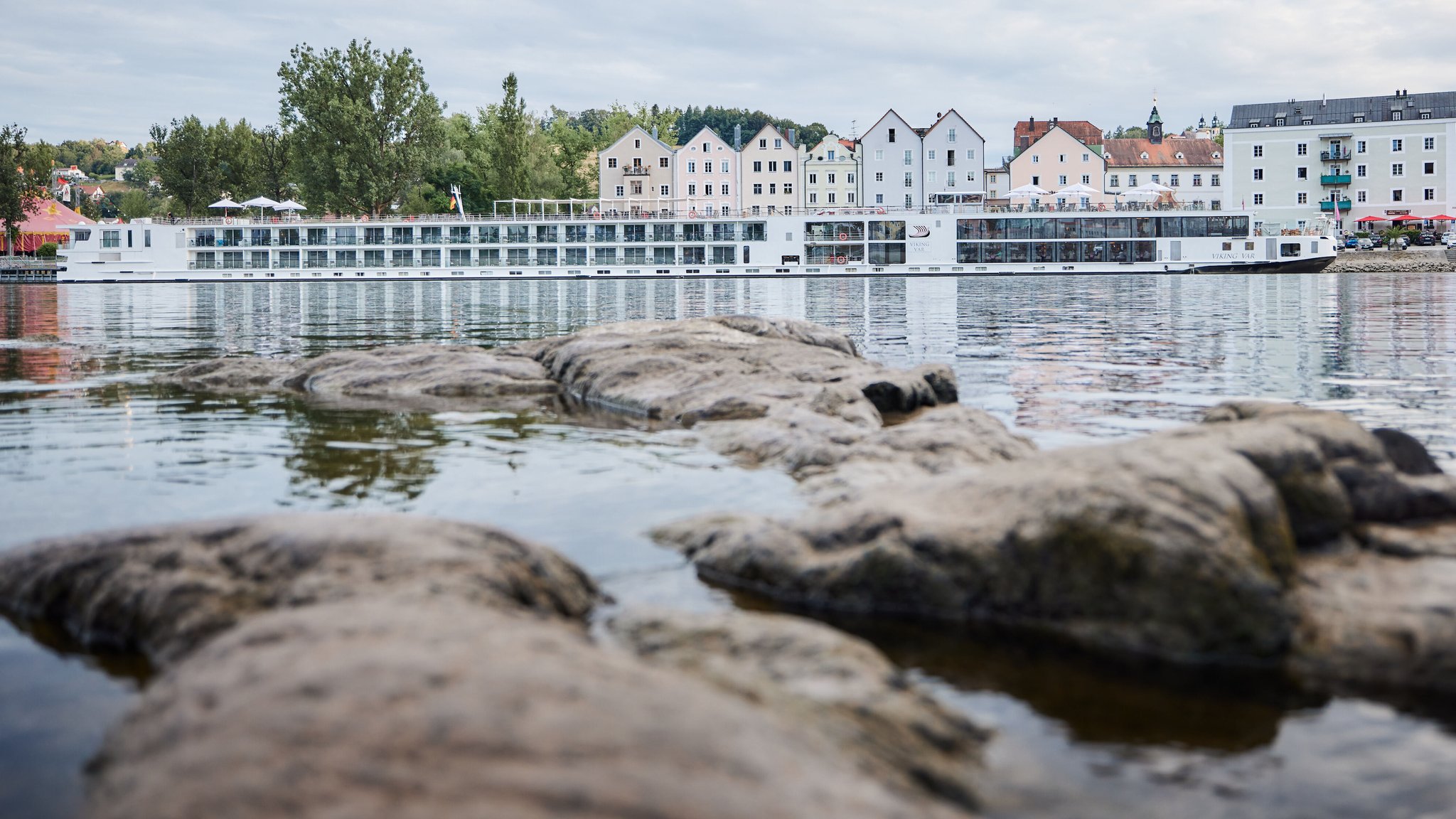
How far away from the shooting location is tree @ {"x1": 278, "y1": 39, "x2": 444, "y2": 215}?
85.9 metres

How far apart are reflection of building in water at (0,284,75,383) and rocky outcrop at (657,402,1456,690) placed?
1408 centimetres

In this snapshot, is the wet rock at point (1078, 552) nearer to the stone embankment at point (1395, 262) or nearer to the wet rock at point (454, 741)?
the wet rock at point (454, 741)

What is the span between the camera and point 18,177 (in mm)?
89000

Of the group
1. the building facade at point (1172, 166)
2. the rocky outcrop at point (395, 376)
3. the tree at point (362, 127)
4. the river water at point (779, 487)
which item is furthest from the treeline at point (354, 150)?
the rocky outcrop at point (395, 376)

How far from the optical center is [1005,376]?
54.5ft

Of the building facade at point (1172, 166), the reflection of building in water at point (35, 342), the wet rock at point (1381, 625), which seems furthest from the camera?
the building facade at point (1172, 166)

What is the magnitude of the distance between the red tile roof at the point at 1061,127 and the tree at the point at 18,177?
76.6 meters

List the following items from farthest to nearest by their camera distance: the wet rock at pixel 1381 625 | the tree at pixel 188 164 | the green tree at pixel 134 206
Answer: the green tree at pixel 134 206, the tree at pixel 188 164, the wet rock at pixel 1381 625

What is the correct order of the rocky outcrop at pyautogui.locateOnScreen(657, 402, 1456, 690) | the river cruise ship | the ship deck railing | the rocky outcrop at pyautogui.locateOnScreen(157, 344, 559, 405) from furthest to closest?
the ship deck railing, the river cruise ship, the rocky outcrop at pyautogui.locateOnScreen(157, 344, 559, 405), the rocky outcrop at pyautogui.locateOnScreen(657, 402, 1456, 690)

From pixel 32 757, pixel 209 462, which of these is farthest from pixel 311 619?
pixel 209 462

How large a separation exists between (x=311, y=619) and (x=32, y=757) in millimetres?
997

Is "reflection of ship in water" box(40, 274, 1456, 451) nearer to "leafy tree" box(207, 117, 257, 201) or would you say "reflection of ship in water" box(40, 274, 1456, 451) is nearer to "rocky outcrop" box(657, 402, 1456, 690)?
"rocky outcrop" box(657, 402, 1456, 690)

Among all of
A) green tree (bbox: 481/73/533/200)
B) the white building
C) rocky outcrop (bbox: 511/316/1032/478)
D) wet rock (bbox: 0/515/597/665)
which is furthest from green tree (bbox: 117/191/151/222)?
wet rock (bbox: 0/515/597/665)

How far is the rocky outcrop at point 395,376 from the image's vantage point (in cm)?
1411
